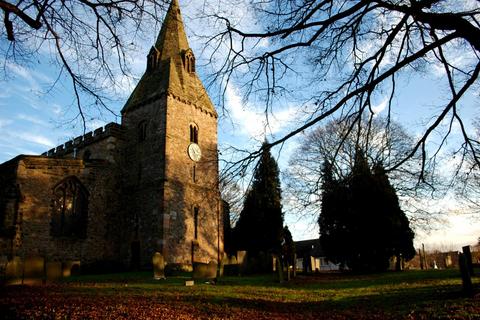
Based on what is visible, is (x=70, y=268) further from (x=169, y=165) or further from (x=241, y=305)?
(x=241, y=305)

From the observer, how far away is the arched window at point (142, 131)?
27422 mm

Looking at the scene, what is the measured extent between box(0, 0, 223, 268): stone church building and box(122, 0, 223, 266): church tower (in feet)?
0.22

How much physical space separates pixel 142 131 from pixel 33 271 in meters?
14.9

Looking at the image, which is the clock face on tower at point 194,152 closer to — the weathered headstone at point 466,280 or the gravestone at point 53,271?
the gravestone at point 53,271

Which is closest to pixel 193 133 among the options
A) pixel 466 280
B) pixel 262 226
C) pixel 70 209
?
Result: pixel 262 226

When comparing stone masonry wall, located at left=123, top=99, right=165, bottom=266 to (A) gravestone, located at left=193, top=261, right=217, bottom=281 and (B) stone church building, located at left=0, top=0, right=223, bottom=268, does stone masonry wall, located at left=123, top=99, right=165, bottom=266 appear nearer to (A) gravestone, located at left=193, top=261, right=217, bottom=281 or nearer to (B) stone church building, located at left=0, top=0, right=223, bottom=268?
(B) stone church building, located at left=0, top=0, right=223, bottom=268

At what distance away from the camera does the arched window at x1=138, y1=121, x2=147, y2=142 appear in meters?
27.4

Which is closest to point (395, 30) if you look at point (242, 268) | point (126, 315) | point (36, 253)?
point (126, 315)

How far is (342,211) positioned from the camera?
22969 millimetres

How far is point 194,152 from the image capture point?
2748 cm

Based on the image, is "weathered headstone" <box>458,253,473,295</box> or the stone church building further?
the stone church building

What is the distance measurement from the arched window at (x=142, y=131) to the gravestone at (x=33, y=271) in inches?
553

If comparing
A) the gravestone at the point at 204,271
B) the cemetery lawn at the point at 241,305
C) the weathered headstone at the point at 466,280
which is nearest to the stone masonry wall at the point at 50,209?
the gravestone at the point at 204,271

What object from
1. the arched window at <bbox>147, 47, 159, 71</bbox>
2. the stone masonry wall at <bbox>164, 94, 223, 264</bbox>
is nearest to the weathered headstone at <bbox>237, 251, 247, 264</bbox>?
the stone masonry wall at <bbox>164, 94, 223, 264</bbox>
